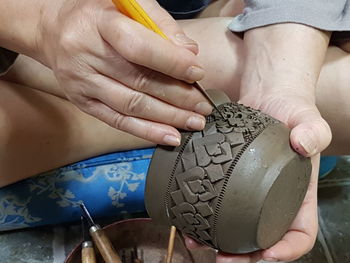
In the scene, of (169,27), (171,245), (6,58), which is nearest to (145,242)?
(171,245)

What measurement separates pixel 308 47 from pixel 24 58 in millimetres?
549

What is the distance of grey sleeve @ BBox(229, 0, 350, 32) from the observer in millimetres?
817

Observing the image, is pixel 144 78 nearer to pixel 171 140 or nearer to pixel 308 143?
pixel 171 140

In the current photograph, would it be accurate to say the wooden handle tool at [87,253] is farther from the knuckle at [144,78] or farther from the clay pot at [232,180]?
the knuckle at [144,78]

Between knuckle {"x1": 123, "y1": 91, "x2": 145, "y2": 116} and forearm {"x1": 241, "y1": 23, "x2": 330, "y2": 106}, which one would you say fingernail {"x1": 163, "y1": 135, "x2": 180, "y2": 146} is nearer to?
knuckle {"x1": 123, "y1": 91, "x2": 145, "y2": 116}

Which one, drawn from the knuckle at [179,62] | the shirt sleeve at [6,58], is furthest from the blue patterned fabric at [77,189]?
the knuckle at [179,62]

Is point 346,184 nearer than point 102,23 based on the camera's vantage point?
No

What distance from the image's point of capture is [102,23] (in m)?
0.57

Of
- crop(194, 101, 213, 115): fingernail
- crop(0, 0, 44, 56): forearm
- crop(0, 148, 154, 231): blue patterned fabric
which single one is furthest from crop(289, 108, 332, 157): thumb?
crop(0, 148, 154, 231): blue patterned fabric

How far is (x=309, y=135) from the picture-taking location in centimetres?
61

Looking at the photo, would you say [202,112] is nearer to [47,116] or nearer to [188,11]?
[47,116]

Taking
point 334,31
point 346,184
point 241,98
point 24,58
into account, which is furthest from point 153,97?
point 346,184

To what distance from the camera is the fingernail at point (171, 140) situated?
0.61 metres

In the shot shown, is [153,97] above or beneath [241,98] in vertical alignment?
above
